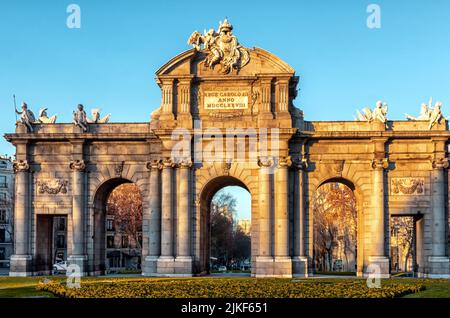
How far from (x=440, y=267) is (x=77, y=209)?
958 inches

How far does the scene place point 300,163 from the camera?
1750 inches

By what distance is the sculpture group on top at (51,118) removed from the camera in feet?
150

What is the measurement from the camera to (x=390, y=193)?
147 ft

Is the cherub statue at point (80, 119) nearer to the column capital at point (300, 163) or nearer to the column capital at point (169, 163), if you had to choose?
the column capital at point (169, 163)

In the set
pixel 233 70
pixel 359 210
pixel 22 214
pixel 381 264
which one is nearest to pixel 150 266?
pixel 22 214

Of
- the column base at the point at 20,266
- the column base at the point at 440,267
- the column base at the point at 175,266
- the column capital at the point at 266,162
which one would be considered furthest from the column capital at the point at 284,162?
the column base at the point at 20,266

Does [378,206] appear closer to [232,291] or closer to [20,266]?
[232,291]

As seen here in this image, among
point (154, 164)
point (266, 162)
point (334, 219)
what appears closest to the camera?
point (266, 162)

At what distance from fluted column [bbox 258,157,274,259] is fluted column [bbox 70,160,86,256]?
39.9ft

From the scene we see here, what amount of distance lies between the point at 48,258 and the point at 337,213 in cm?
3342

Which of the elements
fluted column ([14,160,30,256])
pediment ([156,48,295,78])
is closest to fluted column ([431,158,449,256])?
pediment ([156,48,295,78])
